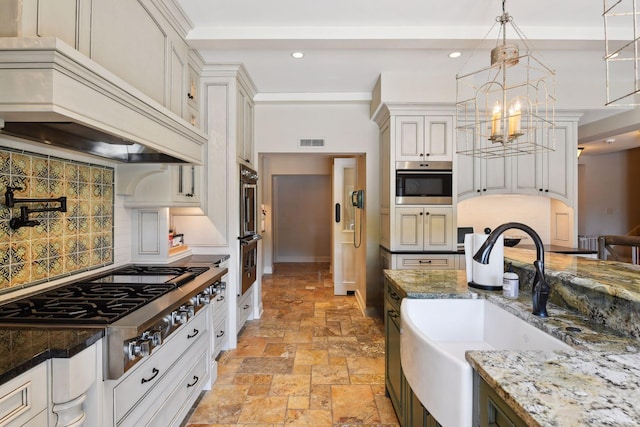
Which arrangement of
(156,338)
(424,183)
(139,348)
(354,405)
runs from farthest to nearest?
(424,183), (354,405), (156,338), (139,348)

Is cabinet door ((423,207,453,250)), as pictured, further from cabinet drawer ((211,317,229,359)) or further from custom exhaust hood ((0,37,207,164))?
custom exhaust hood ((0,37,207,164))

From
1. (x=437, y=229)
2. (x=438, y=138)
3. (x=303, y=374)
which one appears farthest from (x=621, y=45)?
(x=303, y=374)

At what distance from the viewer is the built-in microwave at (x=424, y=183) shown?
364cm

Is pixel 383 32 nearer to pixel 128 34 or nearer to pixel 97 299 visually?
pixel 128 34

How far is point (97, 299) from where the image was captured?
1.61 meters

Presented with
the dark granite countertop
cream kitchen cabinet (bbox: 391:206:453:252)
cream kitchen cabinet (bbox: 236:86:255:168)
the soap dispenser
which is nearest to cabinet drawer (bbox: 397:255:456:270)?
cream kitchen cabinet (bbox: 391:206:453:252)

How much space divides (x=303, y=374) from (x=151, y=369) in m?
1.47

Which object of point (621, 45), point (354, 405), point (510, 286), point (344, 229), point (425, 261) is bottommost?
point (354, 405)

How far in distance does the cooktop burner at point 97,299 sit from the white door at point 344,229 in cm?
308

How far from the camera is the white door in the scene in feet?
16.8

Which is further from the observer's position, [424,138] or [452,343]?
[424,138]

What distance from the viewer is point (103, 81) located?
1266 mm

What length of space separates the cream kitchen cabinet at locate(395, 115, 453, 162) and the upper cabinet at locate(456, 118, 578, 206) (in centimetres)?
40

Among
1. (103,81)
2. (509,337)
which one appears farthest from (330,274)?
(103,81)
